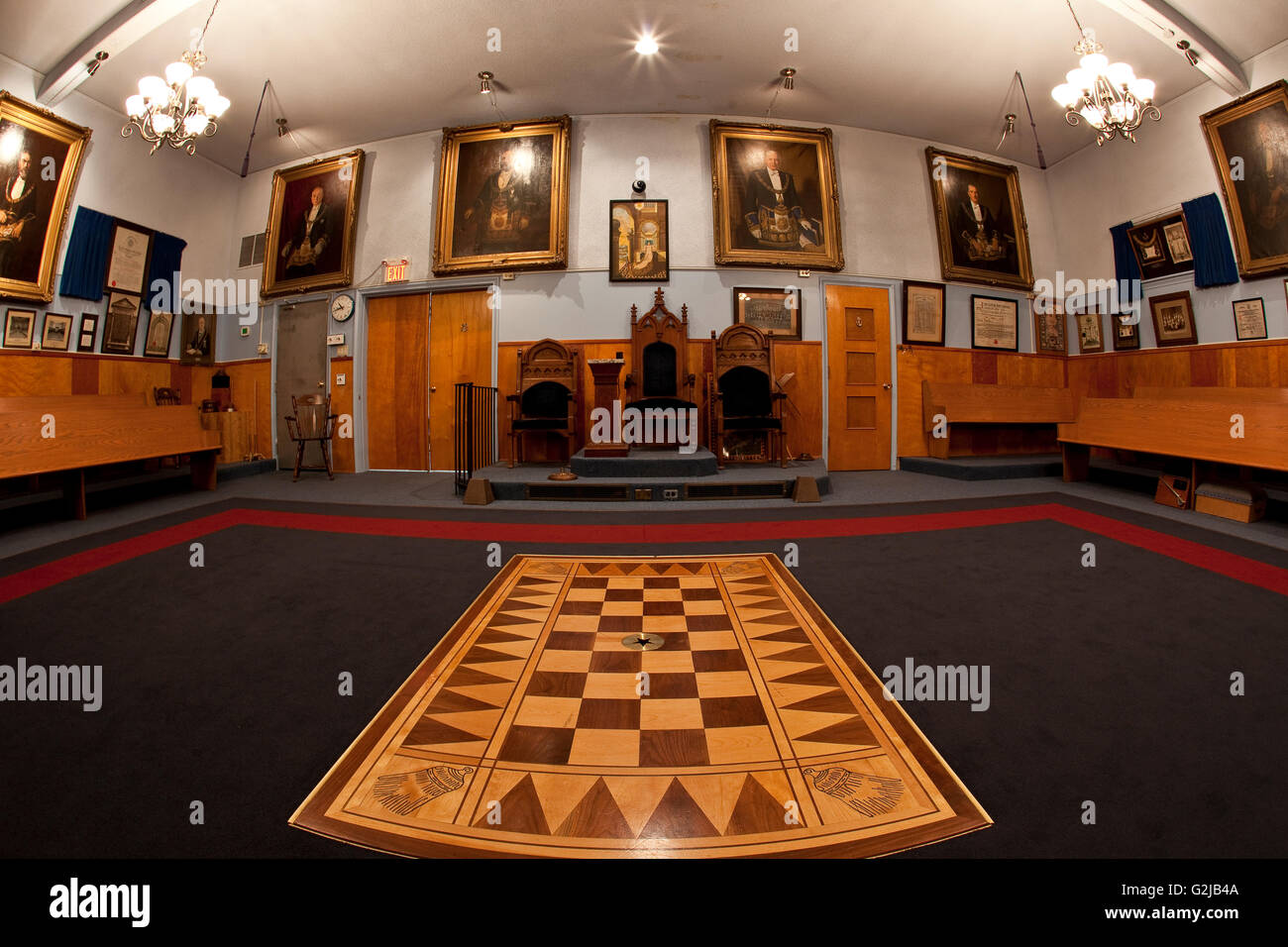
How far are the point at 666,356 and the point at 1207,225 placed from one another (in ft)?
20.8

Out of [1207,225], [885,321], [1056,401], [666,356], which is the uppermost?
[1207,225]

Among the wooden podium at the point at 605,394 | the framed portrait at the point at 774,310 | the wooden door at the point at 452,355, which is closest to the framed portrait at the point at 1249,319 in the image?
the framed portrait at the point at 774,310

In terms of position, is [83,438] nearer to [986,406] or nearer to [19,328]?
[19,328]

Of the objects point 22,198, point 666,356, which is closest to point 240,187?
point 22,198

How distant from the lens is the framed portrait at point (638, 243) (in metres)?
6.63

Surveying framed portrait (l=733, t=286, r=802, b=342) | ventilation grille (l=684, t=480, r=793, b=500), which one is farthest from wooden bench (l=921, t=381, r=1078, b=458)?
ventilation grille (l=684, t=480, r=793, b=500)

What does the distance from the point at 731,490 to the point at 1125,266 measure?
6.42m

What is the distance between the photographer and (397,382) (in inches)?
280

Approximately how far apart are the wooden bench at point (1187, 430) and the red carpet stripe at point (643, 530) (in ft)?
3.02

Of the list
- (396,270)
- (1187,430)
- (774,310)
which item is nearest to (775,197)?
(774,310)

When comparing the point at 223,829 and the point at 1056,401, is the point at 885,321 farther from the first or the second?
the point at 223,829

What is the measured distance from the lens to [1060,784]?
1224 mm

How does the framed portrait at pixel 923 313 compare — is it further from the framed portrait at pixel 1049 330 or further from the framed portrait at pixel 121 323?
the framed portrait at pixel 121 323

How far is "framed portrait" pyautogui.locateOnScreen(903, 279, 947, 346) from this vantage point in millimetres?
7020
